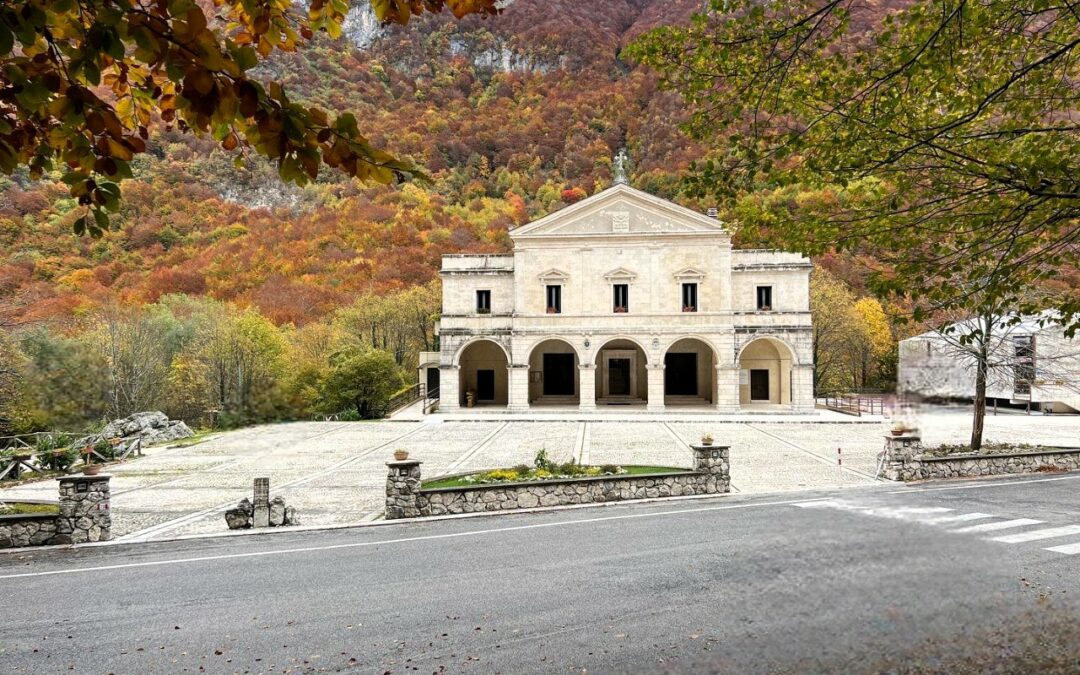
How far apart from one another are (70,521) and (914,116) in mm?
12338

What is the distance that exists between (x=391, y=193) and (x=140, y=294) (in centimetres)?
2857

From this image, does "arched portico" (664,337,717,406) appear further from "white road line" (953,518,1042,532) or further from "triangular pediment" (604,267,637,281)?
"white road line" (953,518,1042,532)

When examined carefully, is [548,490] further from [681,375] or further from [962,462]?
[681,375]

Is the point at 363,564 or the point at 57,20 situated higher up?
the point at 57,20

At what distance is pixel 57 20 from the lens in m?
2.15

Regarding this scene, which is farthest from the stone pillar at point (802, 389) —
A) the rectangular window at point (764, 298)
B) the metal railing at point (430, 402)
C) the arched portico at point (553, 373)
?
the metal railing at point (430, 402)

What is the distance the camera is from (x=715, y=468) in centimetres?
1198

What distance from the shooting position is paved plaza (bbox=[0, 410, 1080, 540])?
1148 centimetres

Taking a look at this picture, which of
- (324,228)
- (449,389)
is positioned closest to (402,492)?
(449,389)

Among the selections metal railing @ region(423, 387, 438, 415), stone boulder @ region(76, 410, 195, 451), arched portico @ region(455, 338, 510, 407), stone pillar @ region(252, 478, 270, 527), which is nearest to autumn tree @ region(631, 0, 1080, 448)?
stone pillar @ region(252, 478, 270, 527)

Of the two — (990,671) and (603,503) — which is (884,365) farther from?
(990,671)

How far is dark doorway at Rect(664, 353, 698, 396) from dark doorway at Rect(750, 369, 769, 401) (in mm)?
3012

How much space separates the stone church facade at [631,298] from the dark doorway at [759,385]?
883mm

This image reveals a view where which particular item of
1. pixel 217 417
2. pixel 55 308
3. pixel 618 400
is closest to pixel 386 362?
pixel 217 417
